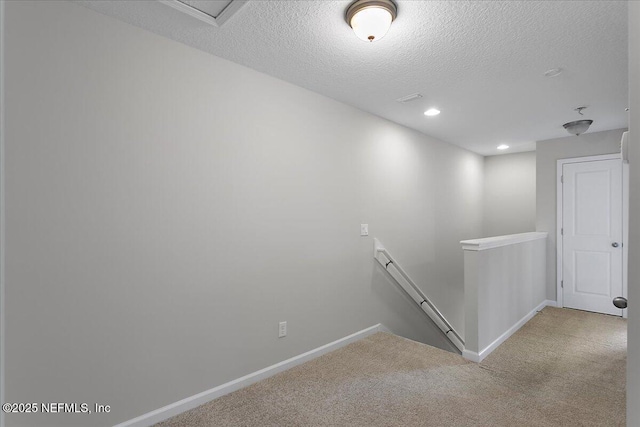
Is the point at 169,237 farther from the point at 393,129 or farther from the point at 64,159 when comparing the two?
the point at 393,129

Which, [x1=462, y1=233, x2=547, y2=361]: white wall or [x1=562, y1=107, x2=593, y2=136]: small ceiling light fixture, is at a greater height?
[x1=562, y1=107, x2=593, y2=136]: small ceiling light fixture

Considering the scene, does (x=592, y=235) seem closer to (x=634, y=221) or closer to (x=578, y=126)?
(x=578, y=126)

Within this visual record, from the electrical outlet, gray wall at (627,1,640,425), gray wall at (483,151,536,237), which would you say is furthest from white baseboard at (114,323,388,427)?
gray wall at (483,151,536,237)

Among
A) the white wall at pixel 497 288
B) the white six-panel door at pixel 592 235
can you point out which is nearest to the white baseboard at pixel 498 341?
the white wall at pixel 497 288

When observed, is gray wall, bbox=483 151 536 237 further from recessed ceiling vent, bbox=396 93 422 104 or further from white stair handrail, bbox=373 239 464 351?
recessed ceiling vent, bbox=396 93 422 104

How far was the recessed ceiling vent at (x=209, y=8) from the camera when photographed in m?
1.90

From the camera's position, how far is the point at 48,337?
1804mm

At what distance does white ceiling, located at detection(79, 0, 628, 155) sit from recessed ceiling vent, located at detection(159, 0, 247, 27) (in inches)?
1.8

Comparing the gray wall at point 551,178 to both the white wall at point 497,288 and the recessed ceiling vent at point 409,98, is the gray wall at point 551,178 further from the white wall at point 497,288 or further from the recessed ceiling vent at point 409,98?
the recessed ceiling vent at point 409,98

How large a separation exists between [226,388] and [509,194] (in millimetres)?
5382

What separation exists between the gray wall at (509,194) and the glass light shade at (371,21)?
484 centimetres

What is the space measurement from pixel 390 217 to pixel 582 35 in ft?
7.53

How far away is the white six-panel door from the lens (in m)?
4.30

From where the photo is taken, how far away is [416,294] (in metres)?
4.05
